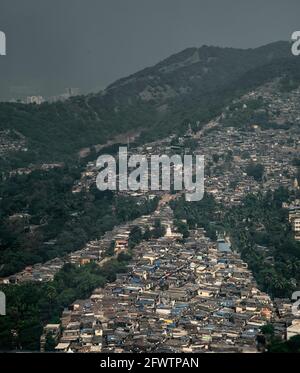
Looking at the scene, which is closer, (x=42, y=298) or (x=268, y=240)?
(x=42, y=298)

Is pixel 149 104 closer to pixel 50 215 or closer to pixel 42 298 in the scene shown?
pixel 50 215

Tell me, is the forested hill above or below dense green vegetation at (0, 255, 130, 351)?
above

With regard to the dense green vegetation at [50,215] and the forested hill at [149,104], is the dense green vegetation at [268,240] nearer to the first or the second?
the dense green vegetation at [50,215]

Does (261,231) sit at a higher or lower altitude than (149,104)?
lower

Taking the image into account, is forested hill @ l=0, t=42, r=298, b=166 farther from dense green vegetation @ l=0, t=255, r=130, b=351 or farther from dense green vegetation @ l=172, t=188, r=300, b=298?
dense green vegetation @ l=0, t=255, r=130, b=351

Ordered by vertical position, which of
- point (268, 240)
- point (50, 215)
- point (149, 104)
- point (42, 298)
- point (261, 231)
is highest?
point (149, 104)

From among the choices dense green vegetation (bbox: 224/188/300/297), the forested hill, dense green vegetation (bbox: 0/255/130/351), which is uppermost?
the forested hill

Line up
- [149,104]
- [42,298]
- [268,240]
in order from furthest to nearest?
1. [149,104]
2. [268,240]
3. [42,298]

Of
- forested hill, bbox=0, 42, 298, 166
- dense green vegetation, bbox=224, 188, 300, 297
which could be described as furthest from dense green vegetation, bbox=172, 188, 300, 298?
forested hill, bbox=0, 42, 298, 166

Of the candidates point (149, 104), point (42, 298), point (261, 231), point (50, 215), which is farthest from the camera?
point (149, 104)

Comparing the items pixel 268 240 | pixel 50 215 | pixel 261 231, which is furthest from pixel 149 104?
pixel 268 240
